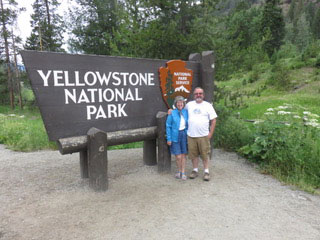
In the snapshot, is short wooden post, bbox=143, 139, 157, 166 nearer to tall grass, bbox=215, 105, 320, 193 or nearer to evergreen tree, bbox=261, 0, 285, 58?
tall grass, bbox=215, 105, 320, 193

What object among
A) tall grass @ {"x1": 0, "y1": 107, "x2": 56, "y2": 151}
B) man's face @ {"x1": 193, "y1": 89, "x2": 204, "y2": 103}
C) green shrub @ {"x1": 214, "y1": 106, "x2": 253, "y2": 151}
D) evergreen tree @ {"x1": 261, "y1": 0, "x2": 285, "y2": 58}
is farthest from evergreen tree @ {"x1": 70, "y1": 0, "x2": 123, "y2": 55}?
evergreen tree @ {"x1": 261, "y1": 0, "x2": 285, "y2": 58}

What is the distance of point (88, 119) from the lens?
3.70 meters

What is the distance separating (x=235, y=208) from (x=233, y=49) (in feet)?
15.1

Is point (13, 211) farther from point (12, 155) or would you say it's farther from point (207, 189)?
point (12, 155)

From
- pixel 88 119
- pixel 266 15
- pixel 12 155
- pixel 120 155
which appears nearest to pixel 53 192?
pixel 88 119

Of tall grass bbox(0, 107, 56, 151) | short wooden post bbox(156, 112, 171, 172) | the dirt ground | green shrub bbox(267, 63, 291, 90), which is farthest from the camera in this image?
green shrub bbox(267, 63, 291, 90)

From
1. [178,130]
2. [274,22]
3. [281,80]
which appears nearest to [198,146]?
[178,130]

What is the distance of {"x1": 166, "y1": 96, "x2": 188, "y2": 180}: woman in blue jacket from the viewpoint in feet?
14.0

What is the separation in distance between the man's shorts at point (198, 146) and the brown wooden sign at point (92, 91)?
2.56ft

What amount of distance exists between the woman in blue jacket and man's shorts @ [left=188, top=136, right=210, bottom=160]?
0.11 metres

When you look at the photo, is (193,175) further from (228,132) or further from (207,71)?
(228,132)

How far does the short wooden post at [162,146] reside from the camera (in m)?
4.52

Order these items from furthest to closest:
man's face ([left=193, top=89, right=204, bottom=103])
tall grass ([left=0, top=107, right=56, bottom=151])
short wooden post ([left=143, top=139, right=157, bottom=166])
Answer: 1. tall grass ([left=0, top=107, right=56, bottom=151])
2. short wooden post ([left=143, top=139, right=157, bottom=166])
3. man's face ([left=193, top=89, right=204, bottom=103])

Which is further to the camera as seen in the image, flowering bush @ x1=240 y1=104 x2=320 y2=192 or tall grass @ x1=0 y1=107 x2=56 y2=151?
tall grass @ x1=0 y1=107 x2=56 y2=151
